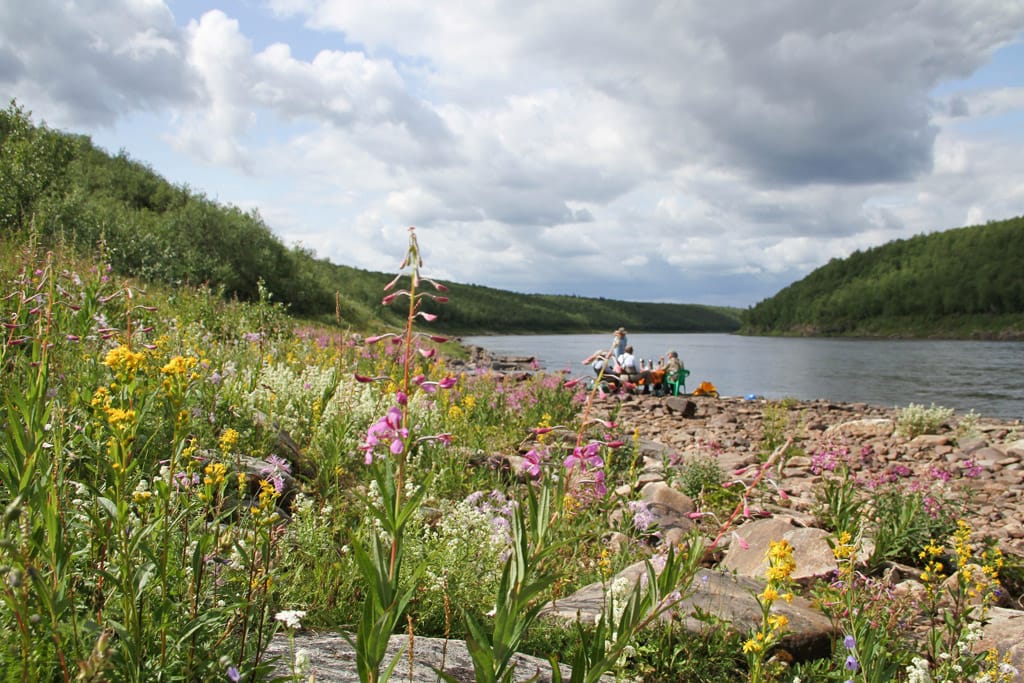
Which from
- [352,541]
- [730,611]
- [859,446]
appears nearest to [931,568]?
[730,611]

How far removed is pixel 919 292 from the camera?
4616 inches

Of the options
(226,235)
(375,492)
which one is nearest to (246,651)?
(375,492)

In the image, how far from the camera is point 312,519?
148 inches

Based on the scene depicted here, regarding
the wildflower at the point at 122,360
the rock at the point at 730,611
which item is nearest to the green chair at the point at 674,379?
the rock at the point at 730,611

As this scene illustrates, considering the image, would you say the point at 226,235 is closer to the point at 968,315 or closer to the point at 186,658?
the point at 186,658

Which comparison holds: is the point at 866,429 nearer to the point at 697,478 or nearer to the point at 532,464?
the point at 697,478

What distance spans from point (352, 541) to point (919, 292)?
14058 centimetres

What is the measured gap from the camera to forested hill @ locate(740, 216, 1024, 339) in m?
105

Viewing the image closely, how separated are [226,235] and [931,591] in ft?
149

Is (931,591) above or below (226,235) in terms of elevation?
below

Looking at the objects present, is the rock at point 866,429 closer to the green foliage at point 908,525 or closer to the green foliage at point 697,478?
the green foliage at point 697,478

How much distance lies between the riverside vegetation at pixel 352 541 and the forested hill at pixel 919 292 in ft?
379

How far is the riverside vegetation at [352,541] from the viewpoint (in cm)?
155

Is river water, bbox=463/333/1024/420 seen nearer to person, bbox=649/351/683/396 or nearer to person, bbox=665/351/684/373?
person, bbox=649/351/683/396
